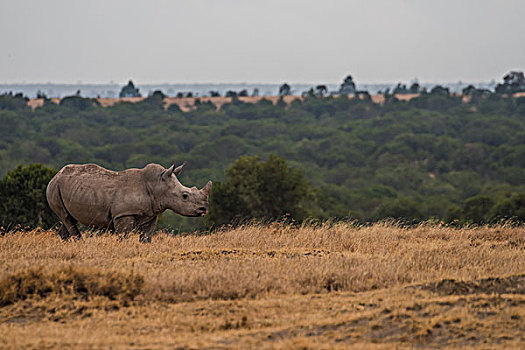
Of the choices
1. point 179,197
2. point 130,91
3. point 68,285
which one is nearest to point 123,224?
point 179,197

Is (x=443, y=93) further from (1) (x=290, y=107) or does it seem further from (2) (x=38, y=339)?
(2) (x=38, y=339)

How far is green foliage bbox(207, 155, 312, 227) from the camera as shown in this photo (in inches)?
1335

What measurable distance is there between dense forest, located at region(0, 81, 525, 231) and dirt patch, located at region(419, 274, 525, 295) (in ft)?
89.0

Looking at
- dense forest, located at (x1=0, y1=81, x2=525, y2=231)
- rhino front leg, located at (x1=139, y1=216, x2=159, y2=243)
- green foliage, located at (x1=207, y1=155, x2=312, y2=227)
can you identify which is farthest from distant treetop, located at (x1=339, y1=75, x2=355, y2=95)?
rhino front leg, located at (x1=139, y1=216, x2=159, y2=243)

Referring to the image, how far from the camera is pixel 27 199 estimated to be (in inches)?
1063

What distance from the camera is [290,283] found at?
331 inches

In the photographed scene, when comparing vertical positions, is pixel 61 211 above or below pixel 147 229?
above

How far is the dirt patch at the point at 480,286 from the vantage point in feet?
26.2

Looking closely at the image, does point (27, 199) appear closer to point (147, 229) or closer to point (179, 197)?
point (147, 229)

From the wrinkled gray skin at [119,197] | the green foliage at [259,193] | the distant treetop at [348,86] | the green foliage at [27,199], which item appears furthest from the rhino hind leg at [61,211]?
the distant treetop at [348,86]

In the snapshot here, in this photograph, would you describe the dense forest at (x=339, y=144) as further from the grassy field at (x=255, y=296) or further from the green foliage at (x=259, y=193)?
the grassy field at (x=255, y=296)

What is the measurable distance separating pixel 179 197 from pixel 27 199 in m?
17.5

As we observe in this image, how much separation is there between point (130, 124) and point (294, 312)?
289 ft

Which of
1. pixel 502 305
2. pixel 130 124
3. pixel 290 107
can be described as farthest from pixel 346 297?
pixel 290 107
